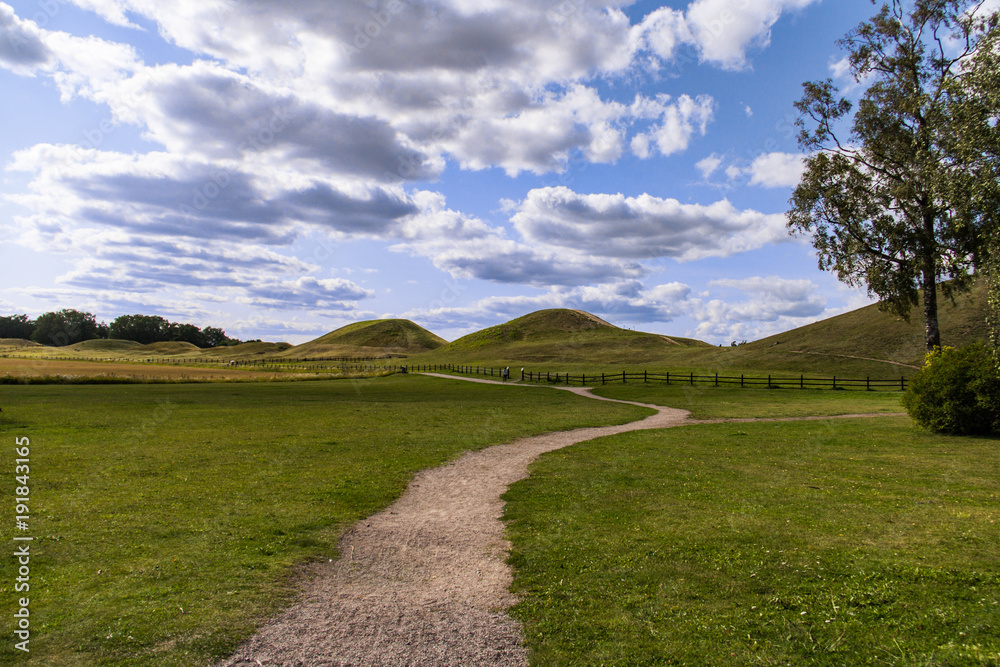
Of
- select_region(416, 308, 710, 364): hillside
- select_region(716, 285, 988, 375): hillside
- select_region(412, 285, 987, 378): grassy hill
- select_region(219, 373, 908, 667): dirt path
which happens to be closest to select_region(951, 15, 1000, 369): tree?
select_region(219, 373, 908, 667): dirt path

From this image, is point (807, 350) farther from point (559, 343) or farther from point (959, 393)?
point (559, 343)

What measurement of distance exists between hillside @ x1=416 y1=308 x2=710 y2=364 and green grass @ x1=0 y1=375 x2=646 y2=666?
309 ft

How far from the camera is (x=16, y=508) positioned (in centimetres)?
1135

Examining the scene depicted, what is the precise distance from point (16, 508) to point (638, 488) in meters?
14.8

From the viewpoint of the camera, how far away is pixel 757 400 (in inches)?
1626

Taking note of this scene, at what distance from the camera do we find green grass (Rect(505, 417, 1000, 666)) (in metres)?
6.44

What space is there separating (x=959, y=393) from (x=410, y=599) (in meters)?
25.2

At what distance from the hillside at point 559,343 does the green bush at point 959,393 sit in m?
86.1

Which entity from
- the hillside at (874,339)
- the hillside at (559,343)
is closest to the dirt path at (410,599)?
the hillside at (874,339)

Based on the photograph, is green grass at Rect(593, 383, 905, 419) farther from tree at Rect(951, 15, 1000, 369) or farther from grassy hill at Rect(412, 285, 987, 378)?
tree at Rect(951, 15, 1000, 369)

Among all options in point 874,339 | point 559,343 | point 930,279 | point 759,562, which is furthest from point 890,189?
point 559,343

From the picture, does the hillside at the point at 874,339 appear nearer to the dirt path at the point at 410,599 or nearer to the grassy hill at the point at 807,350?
the grassy hill at the point at 807,350

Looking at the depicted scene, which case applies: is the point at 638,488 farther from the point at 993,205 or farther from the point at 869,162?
the point at 869,162

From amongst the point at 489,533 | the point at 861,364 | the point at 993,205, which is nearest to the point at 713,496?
the point at 489,533
